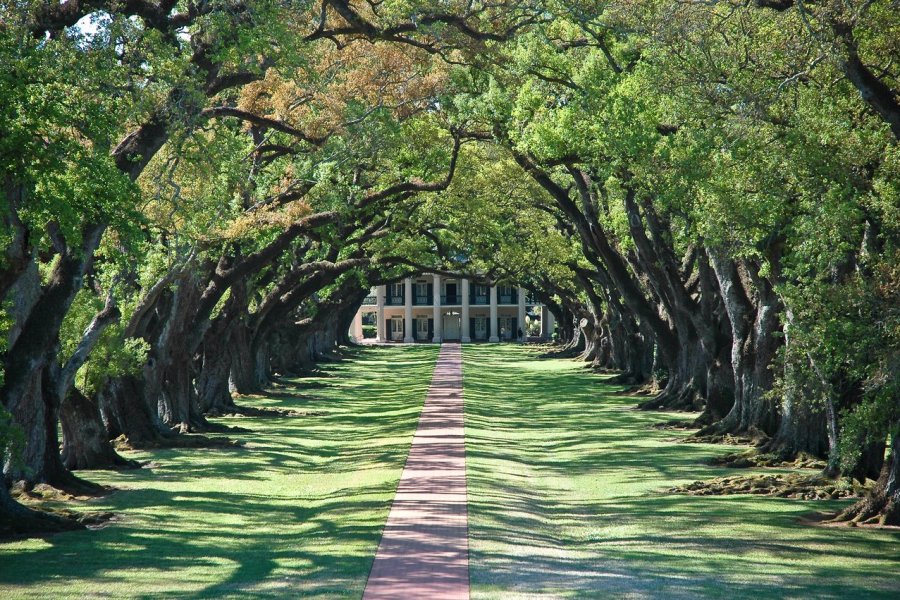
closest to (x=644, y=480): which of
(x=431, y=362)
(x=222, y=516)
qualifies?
(x=222, y=516)

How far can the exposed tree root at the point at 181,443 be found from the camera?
79.0ft

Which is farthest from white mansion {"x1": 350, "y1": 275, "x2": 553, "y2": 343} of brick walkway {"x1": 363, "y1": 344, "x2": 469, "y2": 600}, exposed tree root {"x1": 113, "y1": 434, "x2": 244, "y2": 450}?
brick walkway {"x1": 363, "y1": 344, "x2": 469, "y2": 600}

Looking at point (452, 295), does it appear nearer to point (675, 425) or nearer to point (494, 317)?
point (494, 317)

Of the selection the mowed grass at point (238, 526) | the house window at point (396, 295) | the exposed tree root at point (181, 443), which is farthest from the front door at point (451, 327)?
the exposed tree root at point (181, 443)

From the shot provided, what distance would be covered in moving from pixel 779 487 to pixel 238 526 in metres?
8.36

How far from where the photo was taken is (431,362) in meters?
66.4

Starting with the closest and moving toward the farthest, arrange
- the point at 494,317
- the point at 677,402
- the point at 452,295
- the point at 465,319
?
the point at 677,402
the point at 494,317
the point at 465,319
the point at 452,295

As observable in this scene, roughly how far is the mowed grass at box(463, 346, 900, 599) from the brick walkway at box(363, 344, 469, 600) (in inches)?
9.1

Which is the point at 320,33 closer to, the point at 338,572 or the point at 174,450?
the point at 338,572

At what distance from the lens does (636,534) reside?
47.4ft

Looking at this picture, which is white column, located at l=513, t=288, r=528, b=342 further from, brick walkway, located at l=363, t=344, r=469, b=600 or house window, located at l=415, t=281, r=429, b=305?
brick walkway, located at l=363, t=344, r=469, b=600

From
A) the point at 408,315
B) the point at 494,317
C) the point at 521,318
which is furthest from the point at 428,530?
the point at 521,318

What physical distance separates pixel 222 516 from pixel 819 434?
1115 centimetres

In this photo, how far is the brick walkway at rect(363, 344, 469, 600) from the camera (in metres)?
10.8
